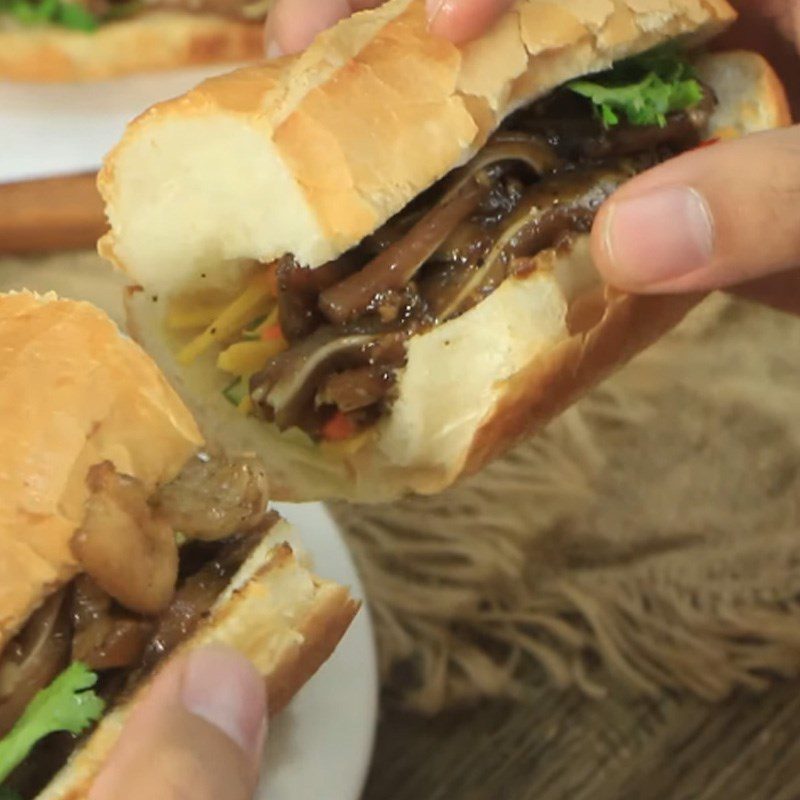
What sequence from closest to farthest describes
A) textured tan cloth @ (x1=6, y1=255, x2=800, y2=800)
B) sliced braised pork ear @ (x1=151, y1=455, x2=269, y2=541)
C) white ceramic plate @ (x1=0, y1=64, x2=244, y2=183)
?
sliced braised pork ear @ (x1=151, y1=455, x2=269, y2=541), textured tan cloth @ (x1=6, y1=255, x2=800, y2=800), white ceramic plate @ (x1=0, y1=64, x2=244, y2=183)

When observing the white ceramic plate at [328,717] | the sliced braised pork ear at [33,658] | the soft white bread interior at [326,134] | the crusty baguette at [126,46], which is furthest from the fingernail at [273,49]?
the sliced braised pork ear at [33,658]

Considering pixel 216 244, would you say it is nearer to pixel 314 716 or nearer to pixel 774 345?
pixel 314 716

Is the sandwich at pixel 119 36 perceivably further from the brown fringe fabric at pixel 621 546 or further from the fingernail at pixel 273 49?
the brown fringe fabric at pixel 621 546

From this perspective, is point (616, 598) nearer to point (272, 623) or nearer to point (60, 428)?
point (272, 623)

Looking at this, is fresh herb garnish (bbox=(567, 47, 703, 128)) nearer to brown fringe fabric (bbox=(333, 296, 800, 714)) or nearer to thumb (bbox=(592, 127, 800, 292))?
thumb (bbox=(592, 127, 800, 292))

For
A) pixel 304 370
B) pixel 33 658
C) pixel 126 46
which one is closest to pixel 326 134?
pixel 304 370

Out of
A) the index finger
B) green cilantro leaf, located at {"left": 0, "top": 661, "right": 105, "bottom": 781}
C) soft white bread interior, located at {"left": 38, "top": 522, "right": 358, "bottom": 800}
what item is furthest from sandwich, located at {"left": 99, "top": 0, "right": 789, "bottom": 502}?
the index finger

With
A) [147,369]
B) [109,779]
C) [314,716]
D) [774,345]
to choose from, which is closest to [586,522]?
[774,345]

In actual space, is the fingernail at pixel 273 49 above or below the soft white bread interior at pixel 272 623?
above
